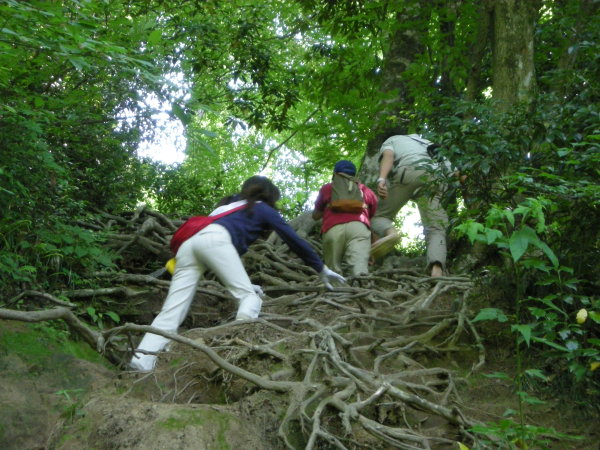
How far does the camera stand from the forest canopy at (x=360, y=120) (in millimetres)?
4543

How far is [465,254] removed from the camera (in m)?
8.62

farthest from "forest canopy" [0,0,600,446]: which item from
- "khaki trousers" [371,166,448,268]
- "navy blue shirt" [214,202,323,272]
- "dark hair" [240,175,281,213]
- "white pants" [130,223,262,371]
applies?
"white pants" [130,223,262,371]

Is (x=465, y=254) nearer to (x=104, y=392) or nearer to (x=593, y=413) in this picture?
(x=593, y=413)

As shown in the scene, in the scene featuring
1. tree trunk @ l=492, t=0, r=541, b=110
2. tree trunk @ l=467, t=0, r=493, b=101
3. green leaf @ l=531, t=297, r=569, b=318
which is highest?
tree trunk @ l=467, t=0, r=493, b=101

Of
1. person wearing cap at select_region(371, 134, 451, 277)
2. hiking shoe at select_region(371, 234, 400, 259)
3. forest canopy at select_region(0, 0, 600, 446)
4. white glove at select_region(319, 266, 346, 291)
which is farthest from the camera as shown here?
hiking shoe at select_region(371, 234, 400, 259)

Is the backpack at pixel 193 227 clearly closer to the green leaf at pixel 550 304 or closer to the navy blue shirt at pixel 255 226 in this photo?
the navy blue shirt at pixel 255 226

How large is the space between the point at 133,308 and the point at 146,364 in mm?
2066

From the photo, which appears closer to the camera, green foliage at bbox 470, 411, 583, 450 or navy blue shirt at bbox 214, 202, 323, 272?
green foliage at bbox 470, 411, 583, 450

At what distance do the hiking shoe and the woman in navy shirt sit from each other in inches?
104

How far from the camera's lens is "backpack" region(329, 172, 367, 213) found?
26.2ft

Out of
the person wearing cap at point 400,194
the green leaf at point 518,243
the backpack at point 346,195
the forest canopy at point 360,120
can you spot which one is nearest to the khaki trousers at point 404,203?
the person wearing cap at point 400,194

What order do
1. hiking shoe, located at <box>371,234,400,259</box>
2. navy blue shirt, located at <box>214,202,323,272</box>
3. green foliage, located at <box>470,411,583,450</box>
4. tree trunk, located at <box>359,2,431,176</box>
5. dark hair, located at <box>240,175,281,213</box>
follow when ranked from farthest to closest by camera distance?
1. tree trunk, located at <box>359,2,431,176</box>
2. hiking shoe, located at <box>371,234,400,259</box>
3. dark hair, located at <box>240,175,281,213</box>
4. navy blue shirt, located at <box>214,202,323,272</box>
5. green foliage, located at <box>470,411,583,450</box>

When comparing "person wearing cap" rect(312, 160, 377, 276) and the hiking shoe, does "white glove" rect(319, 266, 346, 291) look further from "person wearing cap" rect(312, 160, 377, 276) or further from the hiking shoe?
the hiking shoe

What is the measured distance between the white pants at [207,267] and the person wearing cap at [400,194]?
2996 mm
